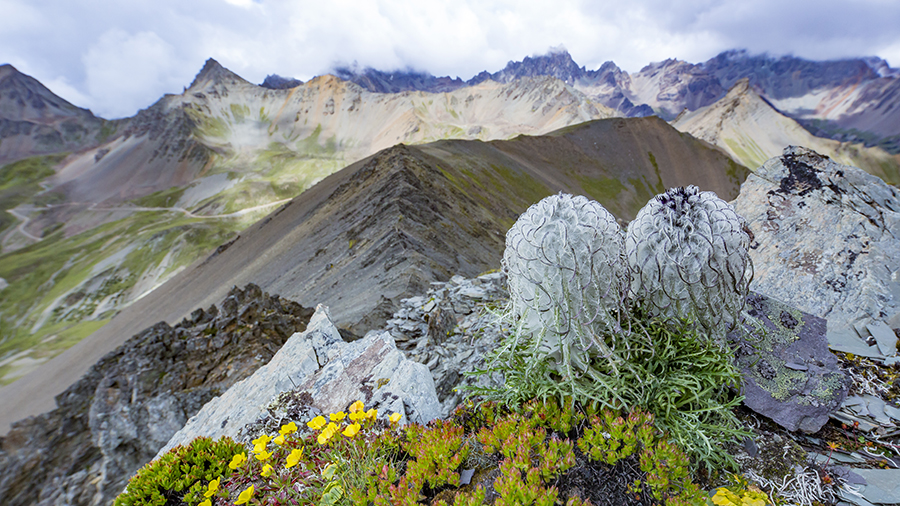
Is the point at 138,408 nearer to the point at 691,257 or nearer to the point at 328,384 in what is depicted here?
the point at 328,384

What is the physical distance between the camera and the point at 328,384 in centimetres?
455

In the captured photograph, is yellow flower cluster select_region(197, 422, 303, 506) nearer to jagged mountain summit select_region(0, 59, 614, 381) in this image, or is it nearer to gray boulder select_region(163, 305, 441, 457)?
gray boulder select_region(163, 305, 441, 457)

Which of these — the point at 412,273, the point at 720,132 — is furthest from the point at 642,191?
the point at 720,132

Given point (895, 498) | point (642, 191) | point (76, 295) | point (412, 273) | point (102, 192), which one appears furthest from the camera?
point (102, 192)

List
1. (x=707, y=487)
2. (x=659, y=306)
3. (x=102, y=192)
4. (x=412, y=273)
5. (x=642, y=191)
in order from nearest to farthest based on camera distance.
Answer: (x=707, y=487), (x=659, y=306), (x=412, y=273), (x=642, y=191), (x=102, y=192)

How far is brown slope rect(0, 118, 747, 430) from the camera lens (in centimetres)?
1354

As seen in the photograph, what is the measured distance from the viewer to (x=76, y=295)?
6638 cm

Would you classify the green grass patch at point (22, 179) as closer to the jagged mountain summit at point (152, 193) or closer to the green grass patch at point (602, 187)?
the jagged mountain summit at point (152, 193)

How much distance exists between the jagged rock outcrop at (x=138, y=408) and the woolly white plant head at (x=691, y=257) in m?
6.78

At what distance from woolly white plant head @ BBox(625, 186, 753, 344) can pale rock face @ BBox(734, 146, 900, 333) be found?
10.0 ft

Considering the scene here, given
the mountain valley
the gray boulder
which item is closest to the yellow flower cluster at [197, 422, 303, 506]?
the gray boulder

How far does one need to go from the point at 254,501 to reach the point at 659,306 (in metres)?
3.29

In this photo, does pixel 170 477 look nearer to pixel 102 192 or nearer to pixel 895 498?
pixel 895 498

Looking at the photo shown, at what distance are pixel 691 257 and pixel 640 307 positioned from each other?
0.54 m
